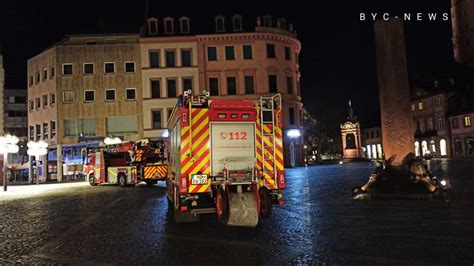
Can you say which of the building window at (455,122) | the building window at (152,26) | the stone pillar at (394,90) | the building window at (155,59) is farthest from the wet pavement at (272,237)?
the building window at (455,122)

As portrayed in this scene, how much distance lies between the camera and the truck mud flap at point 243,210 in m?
9.30

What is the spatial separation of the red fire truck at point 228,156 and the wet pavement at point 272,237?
1.96ft

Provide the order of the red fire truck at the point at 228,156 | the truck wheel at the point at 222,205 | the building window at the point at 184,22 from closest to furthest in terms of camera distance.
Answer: the truck wheel at the point at 222,205 < the red fire truck at the point at 228,156 < the building window at the point at 184,22

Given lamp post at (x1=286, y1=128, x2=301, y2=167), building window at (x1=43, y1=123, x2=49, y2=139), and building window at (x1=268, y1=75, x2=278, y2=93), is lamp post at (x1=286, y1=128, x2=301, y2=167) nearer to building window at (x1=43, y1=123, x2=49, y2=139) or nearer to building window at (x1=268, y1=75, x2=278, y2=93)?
building window at (x1=268, y1=75, x2=278, y2=93)

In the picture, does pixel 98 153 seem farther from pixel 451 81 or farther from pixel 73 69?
pixel 451 81

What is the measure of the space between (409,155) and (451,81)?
64.6 m

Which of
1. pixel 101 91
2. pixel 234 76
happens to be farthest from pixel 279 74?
pixel 101 91

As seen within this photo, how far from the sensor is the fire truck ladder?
10352mm

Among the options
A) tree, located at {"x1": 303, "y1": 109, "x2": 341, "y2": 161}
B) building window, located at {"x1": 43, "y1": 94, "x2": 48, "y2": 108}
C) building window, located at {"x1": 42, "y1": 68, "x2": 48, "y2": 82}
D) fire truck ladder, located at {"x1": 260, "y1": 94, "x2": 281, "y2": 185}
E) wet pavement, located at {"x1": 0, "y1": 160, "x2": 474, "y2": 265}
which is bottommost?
wet pavement, located at {"x1": 0, "y1": 160, "x2": 474, "y2": 265}

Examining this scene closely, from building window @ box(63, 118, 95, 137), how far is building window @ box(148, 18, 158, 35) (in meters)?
11.8

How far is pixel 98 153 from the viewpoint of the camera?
108ft

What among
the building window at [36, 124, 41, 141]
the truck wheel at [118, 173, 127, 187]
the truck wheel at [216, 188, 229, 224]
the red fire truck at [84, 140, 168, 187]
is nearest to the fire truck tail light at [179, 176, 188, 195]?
the truck wheel at [216, 188, 229, 224]

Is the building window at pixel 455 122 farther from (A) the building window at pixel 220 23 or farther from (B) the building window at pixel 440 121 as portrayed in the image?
(A) the building window at pixel 220 23

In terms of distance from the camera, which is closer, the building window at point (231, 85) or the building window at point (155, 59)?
the building window at point (155, 59)
